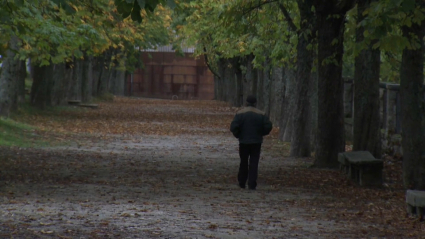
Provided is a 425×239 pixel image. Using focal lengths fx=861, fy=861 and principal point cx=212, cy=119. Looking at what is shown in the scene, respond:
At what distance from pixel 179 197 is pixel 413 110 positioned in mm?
3927

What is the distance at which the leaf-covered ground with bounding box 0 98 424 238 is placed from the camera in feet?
32.0

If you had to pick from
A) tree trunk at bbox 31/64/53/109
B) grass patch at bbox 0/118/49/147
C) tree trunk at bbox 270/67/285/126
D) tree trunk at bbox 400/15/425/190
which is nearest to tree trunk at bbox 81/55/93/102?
tree trunk at bbox 31/64/53/109

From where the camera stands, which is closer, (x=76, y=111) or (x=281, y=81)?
(x=281, y=81)

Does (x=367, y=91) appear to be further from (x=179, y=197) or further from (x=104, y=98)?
(x=104, y=98)

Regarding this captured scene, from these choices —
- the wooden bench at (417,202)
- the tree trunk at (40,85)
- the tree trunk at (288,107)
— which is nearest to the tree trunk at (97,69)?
the tree trunk at (40,85)

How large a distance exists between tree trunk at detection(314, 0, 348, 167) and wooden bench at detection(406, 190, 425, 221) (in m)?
7.24

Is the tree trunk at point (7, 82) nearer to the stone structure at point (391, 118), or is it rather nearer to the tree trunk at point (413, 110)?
the stone structure at point (391, 118)

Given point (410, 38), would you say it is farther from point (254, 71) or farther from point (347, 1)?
point (254, 71)

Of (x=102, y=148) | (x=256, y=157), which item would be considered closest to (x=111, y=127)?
(x=102, y=148)

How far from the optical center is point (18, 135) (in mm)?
24750

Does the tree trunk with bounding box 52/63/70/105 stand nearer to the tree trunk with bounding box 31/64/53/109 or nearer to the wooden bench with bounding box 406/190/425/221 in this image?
the tree trunk with bounding box 31/64/53/109

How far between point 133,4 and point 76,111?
33943 millimetres

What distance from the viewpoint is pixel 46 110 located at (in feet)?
126

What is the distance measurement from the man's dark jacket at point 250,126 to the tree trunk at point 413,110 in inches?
91.8
